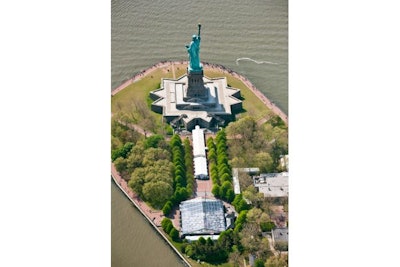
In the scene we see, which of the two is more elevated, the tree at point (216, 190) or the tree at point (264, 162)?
the tree at point (264, 162)

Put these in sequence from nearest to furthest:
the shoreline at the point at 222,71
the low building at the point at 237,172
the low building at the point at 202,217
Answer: the low building at the point at 202,217
the low building at the point at 237,172
the shoreline at the point at 222,71

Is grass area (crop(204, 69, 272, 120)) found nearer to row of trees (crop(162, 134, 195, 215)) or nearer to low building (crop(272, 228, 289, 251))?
row of trees (crop(162, 134, 195, 215))

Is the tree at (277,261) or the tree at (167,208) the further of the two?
the tree at (167,208)

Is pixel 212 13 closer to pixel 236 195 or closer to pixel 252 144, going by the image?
pixel 252 144

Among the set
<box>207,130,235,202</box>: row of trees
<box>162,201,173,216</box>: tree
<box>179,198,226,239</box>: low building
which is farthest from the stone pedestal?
<box>162,201,173,216</box>: tree

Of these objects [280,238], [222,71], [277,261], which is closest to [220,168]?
[280,238]

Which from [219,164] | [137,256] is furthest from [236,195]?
[137,256]

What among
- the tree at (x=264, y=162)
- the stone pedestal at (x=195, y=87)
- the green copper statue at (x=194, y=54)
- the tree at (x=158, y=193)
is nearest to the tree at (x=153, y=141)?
the tree at (x=158, y=193)

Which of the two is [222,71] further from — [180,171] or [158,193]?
[158,193]

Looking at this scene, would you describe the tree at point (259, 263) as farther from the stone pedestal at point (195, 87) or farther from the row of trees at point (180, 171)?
the stone pedestal at point (195, 87)
